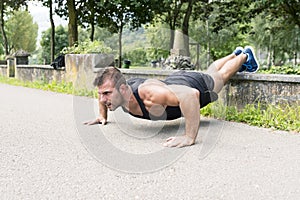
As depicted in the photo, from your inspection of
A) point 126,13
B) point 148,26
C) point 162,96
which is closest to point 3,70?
point 126,13

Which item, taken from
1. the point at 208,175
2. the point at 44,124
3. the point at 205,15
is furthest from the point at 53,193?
the point at 205,15

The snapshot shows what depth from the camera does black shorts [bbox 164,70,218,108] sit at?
4.09 meters

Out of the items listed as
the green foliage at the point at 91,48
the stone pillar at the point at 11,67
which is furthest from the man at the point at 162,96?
the stone pillar at the point at 11,67

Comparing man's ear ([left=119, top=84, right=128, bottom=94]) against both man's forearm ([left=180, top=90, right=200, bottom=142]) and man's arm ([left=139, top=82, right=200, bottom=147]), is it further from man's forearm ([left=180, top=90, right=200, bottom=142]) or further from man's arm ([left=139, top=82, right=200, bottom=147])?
man's forearm ([left=180, top=90, right=200, bottom=142])

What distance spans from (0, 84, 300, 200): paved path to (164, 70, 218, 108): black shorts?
1.29 feet

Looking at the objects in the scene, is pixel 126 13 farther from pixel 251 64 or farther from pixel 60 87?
pixel 251 64

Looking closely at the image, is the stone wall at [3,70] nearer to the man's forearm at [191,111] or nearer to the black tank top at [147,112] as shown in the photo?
→ the black tank top at [147,112]

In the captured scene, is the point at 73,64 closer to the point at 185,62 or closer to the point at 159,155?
the point at 185,62

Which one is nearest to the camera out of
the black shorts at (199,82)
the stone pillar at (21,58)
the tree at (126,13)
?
the black shorts at (199,82)

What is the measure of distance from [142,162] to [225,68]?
2250 mm

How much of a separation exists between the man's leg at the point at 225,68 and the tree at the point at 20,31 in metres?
37.5

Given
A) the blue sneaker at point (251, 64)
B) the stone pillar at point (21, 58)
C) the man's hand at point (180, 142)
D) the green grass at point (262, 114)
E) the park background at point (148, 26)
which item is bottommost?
the man's hand at point (180, 142)

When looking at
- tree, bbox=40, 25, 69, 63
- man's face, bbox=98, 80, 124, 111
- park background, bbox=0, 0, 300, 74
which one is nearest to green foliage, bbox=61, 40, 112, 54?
park background, bbox=0, 0, 300, 74

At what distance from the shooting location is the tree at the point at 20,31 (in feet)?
130
